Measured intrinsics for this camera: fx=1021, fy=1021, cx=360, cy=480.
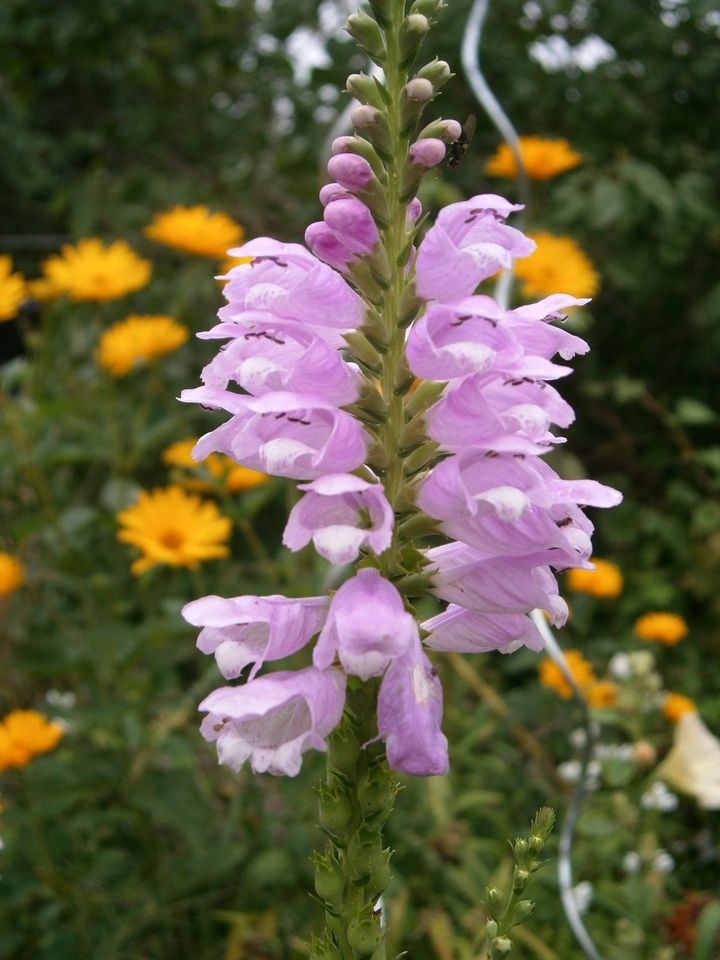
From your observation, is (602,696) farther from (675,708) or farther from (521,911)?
(521,911)

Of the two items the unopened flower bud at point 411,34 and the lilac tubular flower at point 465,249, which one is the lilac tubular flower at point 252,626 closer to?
the lilac tubular flower at point 465,249

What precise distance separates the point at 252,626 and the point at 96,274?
189cm

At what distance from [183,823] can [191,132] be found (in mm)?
3063

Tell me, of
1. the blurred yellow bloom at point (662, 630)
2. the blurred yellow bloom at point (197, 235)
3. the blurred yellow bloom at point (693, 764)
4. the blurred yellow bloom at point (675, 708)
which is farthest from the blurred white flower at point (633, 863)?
the blurred yellow bloom at point (197, 235)

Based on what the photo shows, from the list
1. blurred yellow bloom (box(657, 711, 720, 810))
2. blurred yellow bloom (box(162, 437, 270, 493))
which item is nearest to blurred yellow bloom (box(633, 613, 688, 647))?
blurred yellow bloom (box(657, 711, 720, 810))

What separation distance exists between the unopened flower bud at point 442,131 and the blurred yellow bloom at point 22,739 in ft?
4.32

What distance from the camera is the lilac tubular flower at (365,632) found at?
0.69 meters

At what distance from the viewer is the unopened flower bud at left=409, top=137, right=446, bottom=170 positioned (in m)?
0.73

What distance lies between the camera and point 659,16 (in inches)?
136

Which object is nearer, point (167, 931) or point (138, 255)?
point (167, 931)

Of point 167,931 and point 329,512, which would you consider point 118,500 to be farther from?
point 329,512

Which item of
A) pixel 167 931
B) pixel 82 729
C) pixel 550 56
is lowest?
pixel 167 931

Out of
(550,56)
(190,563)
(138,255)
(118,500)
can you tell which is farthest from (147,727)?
(550,56)

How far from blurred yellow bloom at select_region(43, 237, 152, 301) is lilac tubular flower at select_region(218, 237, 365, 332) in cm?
175
